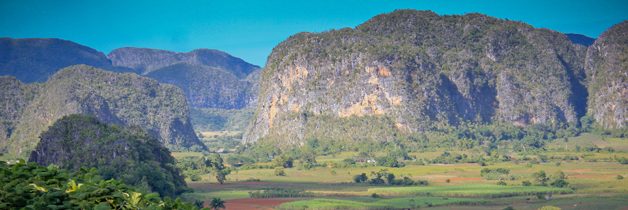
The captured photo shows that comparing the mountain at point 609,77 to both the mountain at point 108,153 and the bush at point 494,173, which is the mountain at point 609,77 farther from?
the mountain at point 108,153

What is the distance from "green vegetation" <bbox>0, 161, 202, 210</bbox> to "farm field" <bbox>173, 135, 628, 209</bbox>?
158 ft

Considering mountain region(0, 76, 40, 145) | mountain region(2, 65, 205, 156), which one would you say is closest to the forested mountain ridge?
mountain region(2, 65, 205, 156)

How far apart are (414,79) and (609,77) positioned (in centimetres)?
3238

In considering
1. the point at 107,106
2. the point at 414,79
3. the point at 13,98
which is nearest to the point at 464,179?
the point at 414,79

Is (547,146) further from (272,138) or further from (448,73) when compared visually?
(272,138)

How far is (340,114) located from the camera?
137 meters

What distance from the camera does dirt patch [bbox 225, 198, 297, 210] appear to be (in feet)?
197

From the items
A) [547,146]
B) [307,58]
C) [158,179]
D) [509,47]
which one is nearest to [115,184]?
[158,179]

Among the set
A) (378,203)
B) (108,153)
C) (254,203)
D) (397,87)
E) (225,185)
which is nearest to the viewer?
(378,203)

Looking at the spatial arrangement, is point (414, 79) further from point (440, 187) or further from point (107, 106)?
point (440, 187)

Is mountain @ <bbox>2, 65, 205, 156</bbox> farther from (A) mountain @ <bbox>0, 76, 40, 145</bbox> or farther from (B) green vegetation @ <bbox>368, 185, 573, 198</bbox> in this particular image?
(B) green vegetation @ <bbox>368, 185, 573, 198</bbox>

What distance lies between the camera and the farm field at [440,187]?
204 ft

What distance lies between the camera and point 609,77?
142 meters

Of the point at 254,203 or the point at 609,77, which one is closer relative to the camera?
the point at 254,203
